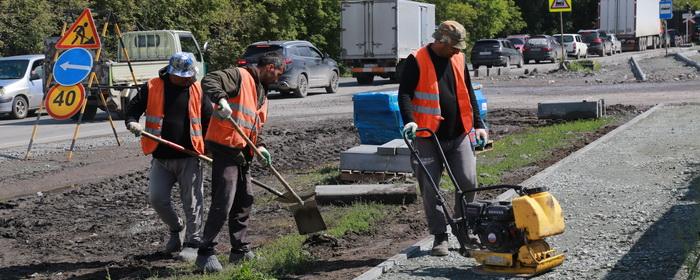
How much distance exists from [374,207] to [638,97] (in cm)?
1452

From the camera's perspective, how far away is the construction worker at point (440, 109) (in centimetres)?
716

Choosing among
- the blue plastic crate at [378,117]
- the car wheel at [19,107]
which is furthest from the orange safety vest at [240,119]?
the car wheel at [19,107]

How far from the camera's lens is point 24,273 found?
7.99 metres

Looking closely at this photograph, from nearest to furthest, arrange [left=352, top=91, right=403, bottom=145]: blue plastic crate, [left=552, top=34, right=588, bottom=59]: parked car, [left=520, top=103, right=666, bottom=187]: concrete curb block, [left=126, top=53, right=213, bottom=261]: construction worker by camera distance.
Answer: [left=126, top=53, right=213, bottom=261]: construction worker → [left=520, top=103, right=666, bottom=187]: concrete curb block → [left=352, top=91, right=403, bottom=145]: blue plastic crate → [left=552, top=34, right=588, bottom=59]: parked car

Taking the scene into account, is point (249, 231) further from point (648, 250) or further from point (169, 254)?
point (648, 250)

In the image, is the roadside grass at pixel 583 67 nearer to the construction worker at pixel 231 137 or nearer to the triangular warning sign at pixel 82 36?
the triangular warning sign at pixel 82 36

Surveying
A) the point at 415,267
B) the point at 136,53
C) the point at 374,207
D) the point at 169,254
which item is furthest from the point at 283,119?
the point at 415,267

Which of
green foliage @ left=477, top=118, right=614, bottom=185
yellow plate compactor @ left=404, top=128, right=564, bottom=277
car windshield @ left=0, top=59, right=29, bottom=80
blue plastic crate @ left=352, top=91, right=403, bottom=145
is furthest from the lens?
car windshield @ left=0, top=59, right=29, bottom=80

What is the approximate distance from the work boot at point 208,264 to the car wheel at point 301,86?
19.8m

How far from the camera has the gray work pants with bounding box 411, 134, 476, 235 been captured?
7.24m

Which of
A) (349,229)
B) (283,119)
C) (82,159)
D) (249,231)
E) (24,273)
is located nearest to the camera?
(24,273)

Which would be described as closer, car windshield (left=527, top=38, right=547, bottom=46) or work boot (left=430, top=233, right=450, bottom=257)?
work boot (left=430, top=233, right=450, bottom=257)

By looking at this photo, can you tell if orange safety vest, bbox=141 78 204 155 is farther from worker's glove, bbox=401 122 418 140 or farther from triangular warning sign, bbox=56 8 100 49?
triangular warning sign, bbox=56 8 100 49

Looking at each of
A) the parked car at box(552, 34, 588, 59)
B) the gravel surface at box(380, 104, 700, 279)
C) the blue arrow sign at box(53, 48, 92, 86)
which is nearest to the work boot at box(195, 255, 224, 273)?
the gravel surface at box(380, 104, 700, 279)
